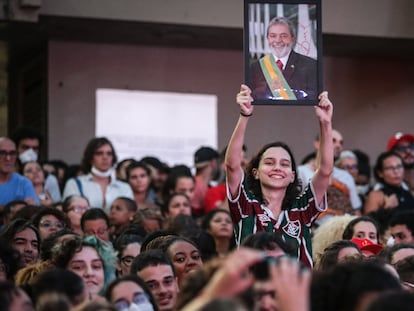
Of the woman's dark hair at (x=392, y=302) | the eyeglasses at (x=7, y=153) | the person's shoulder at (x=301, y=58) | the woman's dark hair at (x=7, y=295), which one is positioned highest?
the person's shoulder at (x=301, y=58)

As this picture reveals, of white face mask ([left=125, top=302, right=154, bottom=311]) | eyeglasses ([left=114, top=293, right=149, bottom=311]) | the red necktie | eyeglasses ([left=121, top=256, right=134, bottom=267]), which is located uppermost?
the red necktie

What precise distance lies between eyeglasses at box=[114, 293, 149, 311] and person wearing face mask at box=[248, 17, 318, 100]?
2.06 metres

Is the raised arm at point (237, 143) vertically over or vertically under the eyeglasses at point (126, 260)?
over

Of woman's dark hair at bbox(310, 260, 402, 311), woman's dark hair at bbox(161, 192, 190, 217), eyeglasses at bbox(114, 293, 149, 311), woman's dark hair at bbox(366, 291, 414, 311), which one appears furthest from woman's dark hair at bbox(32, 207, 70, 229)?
woman's dark hair at bbox(366, 291, 414, 311)

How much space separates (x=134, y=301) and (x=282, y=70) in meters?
2.37

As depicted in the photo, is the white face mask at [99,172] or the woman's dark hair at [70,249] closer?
the woman's dark hair at [70,249]

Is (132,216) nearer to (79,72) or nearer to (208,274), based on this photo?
(79,72)

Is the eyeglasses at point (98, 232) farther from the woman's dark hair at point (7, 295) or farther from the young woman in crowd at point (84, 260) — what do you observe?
the woman's dark hair at point (7, 295)

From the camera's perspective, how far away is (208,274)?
4.72 m

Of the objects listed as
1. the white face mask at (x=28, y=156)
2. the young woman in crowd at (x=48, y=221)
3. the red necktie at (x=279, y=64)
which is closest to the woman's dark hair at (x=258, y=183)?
the red necktie at (x=279, y=64)

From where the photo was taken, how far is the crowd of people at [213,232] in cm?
474

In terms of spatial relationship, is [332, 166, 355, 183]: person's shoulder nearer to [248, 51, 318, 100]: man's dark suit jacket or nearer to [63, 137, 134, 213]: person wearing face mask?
[63, 137, 134, 213]: person wearing face mask

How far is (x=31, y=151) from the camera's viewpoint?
12336 millimetres

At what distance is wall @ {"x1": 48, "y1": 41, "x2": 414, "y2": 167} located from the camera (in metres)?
15.2
